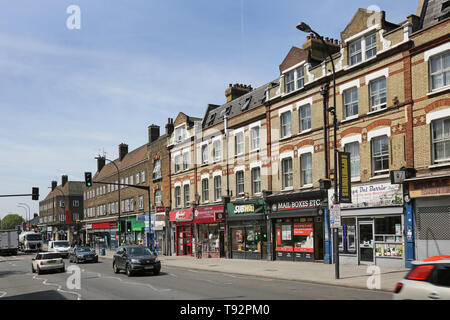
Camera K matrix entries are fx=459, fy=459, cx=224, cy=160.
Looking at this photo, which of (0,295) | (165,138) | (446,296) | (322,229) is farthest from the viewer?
(165,138)

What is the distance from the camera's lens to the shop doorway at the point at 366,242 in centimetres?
2333

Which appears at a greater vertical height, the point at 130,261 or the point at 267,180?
the point at 267,180

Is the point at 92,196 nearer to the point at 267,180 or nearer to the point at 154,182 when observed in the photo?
the point at 154,182

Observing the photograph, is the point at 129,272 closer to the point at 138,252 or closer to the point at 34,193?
the point at 138,252

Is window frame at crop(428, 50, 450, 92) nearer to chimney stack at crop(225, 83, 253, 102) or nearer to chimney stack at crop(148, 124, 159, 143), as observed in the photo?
Result: chimney stack at crop(225, 83, 253, 102)

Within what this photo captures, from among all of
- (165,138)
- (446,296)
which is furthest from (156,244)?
(446,296)

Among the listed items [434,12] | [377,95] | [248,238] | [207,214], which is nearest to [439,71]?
[434,12]

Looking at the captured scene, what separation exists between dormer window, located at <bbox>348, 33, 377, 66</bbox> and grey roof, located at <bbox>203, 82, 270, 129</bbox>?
8743mm

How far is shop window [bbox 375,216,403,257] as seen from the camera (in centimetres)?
2186

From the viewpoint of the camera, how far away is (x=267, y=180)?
3123cm

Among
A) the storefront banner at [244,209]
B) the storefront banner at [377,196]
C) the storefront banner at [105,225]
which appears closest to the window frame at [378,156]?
the storefront banner at [377,196]

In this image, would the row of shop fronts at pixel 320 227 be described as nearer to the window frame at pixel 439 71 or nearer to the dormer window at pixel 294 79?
the window frame at pixel 439 71

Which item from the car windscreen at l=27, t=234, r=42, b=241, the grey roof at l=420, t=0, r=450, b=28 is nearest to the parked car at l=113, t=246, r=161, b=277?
the grey roof at l=420, t=0, r=450, b=28

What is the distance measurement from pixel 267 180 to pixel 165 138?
18158mm
